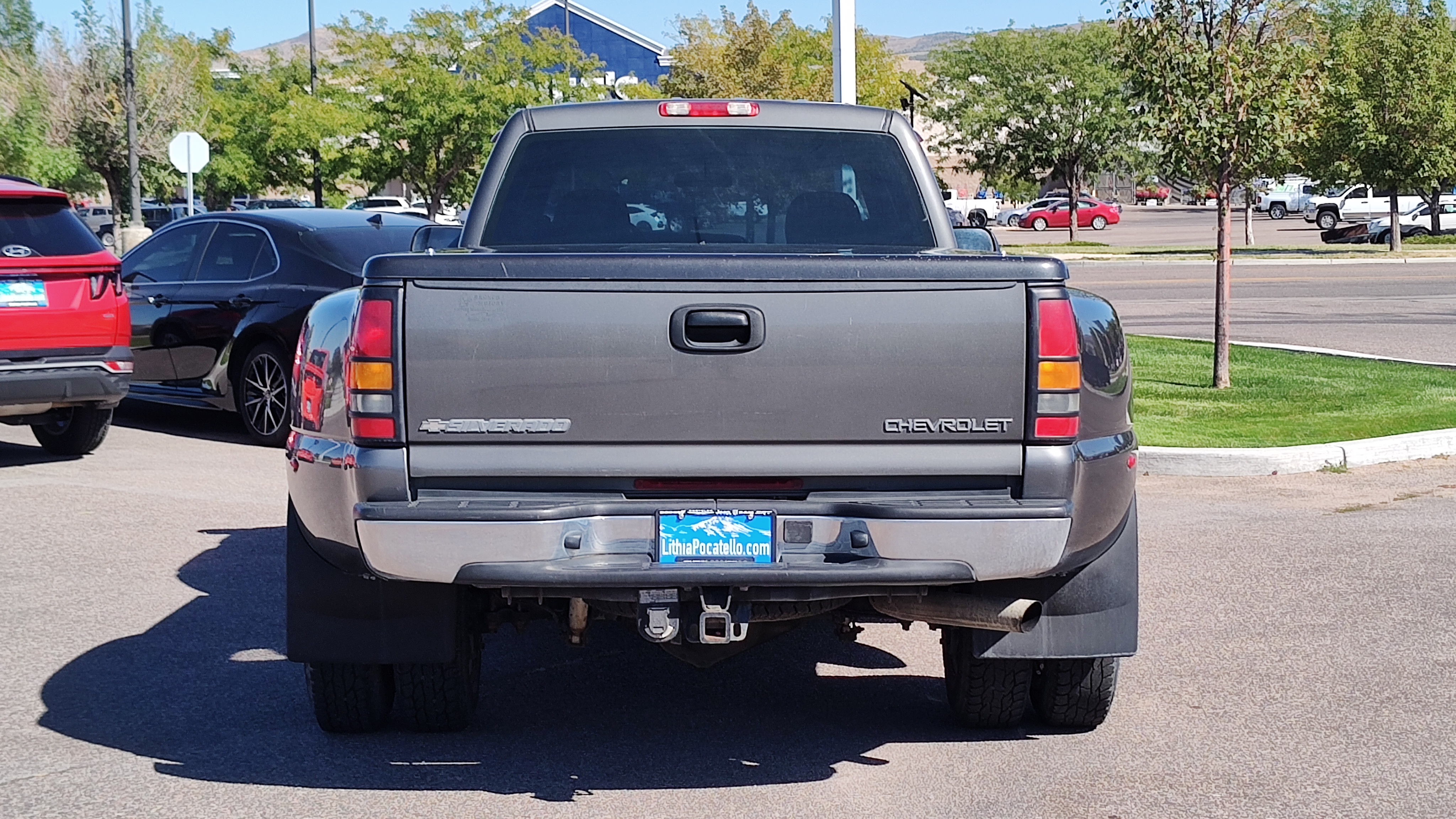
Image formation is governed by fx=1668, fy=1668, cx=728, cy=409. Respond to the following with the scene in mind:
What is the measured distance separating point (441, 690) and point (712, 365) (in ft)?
5.00

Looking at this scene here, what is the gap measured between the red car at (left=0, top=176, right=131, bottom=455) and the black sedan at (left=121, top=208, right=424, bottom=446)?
1.12m

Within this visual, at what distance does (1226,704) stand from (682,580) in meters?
2.34

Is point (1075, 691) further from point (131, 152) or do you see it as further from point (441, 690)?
point (131, 152)

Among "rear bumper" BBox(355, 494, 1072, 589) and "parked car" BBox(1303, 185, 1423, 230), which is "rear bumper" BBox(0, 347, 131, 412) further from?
"parked car" BBox(1303, 185, 1423, 230)

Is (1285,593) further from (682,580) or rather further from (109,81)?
(109,81)

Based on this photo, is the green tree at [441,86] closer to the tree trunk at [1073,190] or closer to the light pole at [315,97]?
the light pole at [315,97]

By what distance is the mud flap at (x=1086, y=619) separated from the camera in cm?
476

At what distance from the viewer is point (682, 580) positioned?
432 cm

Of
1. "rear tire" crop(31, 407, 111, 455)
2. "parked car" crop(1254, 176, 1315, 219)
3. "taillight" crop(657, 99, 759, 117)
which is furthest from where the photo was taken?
"parked car" crop(1254, 176, 1315, 219)

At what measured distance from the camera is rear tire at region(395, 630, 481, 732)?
201 inches

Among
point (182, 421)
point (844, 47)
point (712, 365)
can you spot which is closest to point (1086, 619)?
point (712, 365)

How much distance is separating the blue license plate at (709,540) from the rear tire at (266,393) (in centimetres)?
758

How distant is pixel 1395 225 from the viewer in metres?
40.4

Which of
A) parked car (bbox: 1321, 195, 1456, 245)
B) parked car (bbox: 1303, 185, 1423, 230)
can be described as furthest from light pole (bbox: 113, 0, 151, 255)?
parked car (bbox: 1303, 185, 1423, 230)
